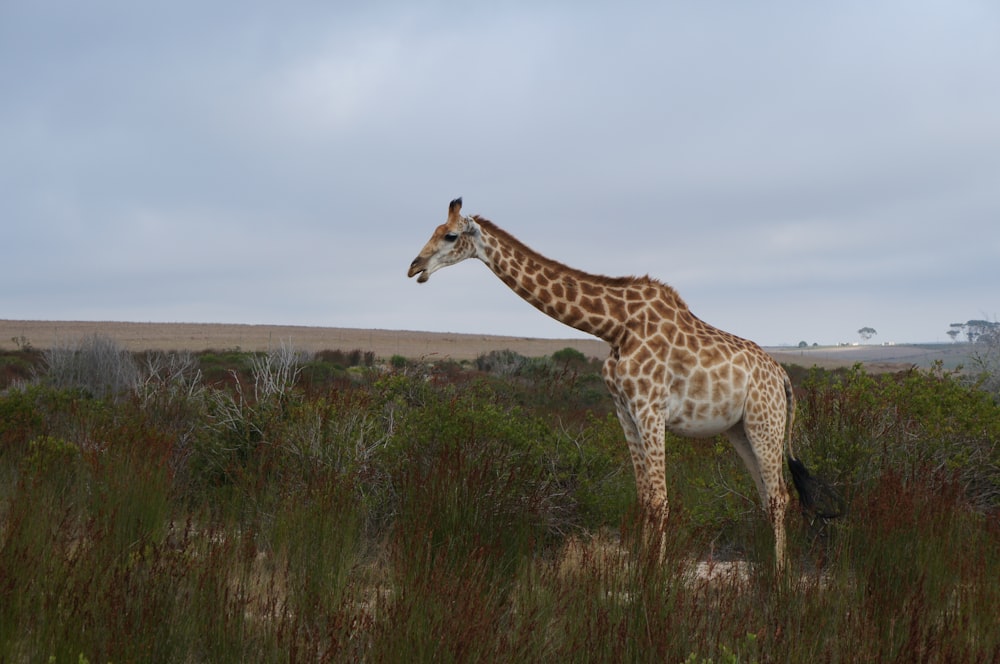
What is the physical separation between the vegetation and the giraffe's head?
140 centimetres

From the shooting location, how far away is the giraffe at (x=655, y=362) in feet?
20.7

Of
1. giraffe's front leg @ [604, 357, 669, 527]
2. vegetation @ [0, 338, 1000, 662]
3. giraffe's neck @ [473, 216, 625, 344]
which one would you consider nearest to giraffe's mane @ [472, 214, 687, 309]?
giraffe's neck @ [473, 216, 625, 344]

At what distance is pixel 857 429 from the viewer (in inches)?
293

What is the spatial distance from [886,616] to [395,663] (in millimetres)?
2752

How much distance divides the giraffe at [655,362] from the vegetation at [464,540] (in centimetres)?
57

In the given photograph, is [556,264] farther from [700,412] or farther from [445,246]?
[700,412]

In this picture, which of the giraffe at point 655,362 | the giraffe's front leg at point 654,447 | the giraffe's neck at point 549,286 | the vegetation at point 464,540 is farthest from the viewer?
the giraffe's neck at point 549,286

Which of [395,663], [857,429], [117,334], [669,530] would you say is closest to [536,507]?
[669,530]

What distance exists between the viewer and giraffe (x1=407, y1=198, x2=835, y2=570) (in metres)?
6.30

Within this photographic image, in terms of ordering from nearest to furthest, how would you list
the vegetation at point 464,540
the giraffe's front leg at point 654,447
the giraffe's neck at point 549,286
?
the vegetation at point 464,540 < the giraffe's front leg at point 654,447 < the giraffe's neck at point 549,286

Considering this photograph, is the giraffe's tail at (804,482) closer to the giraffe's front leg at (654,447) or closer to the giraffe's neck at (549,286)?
the giraffe's front leg at (654,447)

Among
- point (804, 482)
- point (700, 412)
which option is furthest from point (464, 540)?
point (804, 482)

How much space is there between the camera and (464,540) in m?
5.37

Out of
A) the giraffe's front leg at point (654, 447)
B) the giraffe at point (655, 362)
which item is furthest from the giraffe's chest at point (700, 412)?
the giraffe's front leg at point (654, 447)
